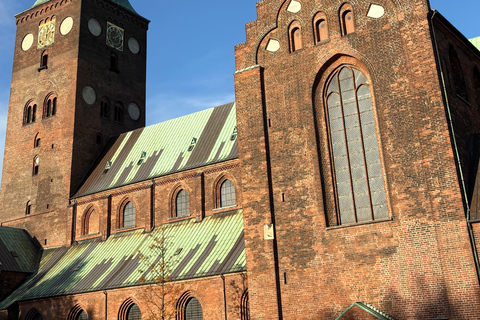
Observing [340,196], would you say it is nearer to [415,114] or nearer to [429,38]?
[415,114]

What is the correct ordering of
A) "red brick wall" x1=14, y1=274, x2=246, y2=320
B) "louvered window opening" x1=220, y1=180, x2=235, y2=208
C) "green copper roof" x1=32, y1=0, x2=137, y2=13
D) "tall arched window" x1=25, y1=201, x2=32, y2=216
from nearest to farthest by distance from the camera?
"red brick wall" x1=14, y1=274, x2=246, y2=320
"louvered window opening" x1=220, y1=180, x2=235, y2=208
"tall arched window" x1=25, y1=201, x2=32, y2=216
"green copper roof" x1=32, y1=0, x2=137, y2=13

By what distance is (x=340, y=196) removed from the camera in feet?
63.0

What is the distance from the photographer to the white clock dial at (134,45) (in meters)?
42.2

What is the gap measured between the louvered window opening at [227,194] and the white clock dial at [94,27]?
705 inches

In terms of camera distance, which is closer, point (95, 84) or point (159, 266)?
point (159, 266)

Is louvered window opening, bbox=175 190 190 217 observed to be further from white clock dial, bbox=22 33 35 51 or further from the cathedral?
white clock dial, bbox=22 33 35 51

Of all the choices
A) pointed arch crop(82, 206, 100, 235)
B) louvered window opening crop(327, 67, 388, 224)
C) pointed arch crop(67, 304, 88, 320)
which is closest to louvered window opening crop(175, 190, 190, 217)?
pointed arch crop(82, 206, 100, 235)

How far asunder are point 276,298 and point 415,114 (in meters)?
7.64

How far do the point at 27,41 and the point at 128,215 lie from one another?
1800 centimetres

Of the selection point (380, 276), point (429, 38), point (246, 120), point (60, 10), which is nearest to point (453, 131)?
point (429, 38)

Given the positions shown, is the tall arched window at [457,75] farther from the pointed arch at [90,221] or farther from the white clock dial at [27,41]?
the white clock dial at [27,41]

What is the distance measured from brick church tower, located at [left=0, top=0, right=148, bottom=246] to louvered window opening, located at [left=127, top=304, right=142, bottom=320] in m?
9.80

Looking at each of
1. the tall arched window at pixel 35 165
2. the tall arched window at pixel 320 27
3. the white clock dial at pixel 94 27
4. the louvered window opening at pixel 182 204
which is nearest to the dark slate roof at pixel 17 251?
the tall arched window at pixel 35 165

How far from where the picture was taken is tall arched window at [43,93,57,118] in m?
38.1
